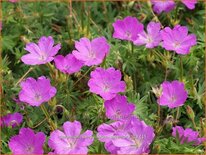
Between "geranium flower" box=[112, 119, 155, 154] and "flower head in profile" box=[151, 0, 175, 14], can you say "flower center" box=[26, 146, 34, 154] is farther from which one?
"flower head in profile" box=[151, 0, 175, 14]

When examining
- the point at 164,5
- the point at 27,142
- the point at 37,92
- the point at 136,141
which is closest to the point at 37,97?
the point at 37,92

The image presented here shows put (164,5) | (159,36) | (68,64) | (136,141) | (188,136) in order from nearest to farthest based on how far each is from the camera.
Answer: (136,141)
(188,136)
(68,64)
(159,36)
(164,5)

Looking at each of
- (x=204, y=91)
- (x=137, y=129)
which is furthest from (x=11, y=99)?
(x=204, y=91)

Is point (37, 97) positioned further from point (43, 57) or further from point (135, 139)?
point (135, 139)

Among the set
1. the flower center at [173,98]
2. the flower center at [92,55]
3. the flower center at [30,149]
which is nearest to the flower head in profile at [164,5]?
the flower center at [92,55]

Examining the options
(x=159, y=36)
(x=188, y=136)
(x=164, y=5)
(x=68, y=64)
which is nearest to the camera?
(x=188, y=136)

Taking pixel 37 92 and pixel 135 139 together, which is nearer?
pixel 135 139
